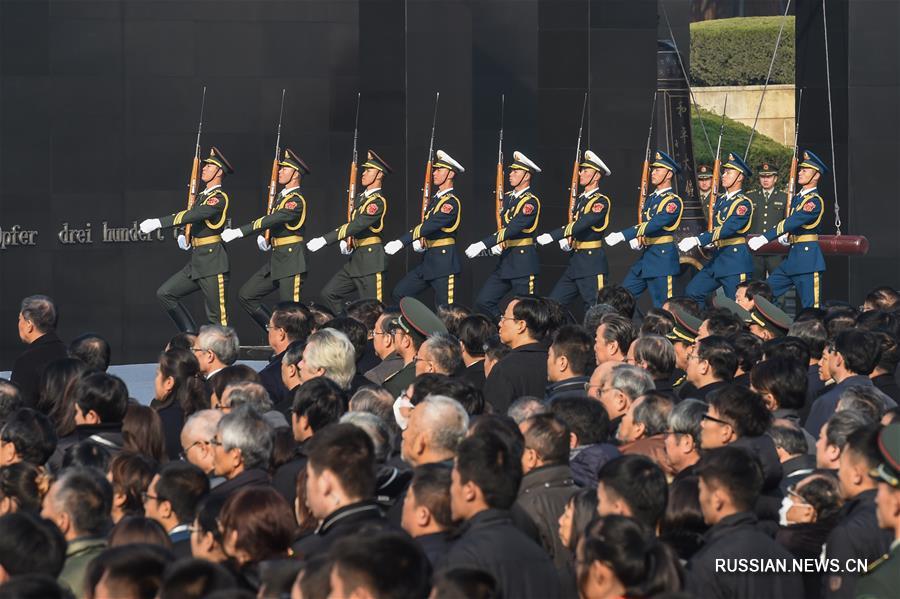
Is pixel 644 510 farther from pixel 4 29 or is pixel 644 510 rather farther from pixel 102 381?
pixel 4 29

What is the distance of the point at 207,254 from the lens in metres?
14.0

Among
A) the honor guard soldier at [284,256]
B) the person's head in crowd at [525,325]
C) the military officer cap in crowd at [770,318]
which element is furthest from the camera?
the honor guard soldier at [284,256]

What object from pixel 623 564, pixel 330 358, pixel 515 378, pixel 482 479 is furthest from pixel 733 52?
pixel 623 564

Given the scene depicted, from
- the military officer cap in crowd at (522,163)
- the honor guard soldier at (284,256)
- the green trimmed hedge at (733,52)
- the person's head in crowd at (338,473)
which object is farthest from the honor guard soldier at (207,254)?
the green trimmed hedge at (733,52)

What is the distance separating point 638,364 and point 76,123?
8.77 metres

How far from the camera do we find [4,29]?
14562mm

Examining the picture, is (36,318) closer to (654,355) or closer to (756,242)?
(654,355)

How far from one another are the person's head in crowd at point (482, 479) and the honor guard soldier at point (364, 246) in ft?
31.3

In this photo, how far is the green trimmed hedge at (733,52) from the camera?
109 ft

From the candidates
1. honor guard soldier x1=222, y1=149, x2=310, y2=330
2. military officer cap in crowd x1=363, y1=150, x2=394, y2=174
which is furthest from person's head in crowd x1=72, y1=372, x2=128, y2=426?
military officer cap in crowd x1=363, y1=150, x2=394, y2=174

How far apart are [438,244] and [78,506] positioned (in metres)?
9.76

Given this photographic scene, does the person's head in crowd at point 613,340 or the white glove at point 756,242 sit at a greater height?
the white glove at point 756,242

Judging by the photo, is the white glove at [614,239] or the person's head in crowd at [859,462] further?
the white glove at [614,239]

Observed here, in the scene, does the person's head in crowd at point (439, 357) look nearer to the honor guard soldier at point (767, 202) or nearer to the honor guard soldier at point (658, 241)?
the honor guard soldier at point (658, 241)
